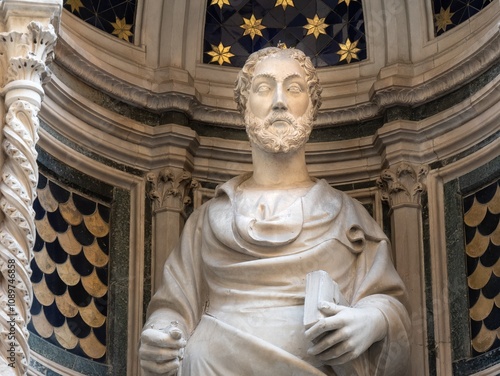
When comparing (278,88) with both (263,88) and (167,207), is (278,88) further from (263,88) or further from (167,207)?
(167,207)

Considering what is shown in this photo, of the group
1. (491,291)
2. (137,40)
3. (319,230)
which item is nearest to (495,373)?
(491,291)

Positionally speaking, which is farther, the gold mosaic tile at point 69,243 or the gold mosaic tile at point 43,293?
the gold mosaic tile at point 69,243

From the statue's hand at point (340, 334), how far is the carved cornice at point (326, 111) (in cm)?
284

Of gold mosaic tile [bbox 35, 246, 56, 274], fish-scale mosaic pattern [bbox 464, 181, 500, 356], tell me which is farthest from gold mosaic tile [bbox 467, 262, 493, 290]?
gold mosaic tile [bbox 35, 246, 56, 274]

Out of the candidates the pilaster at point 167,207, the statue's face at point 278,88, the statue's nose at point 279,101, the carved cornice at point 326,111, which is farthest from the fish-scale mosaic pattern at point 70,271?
the statue's nose at point 279,101

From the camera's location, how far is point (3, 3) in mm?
13188

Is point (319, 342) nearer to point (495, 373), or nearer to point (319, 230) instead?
point (319, 230)

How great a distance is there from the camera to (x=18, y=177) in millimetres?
12609

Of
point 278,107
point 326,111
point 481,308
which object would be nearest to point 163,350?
point 278,107

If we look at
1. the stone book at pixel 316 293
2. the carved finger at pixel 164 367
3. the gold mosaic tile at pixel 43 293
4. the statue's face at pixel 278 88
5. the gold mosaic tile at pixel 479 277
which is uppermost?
the statue's face at pixel 278 88

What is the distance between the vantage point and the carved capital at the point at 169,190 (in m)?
14.8

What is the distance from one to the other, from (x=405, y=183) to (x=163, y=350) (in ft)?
10.2

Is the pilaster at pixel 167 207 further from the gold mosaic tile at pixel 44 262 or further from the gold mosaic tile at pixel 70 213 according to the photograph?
the gold mosaic tile at pixel 44 262

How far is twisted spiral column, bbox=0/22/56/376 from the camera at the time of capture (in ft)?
40.1
